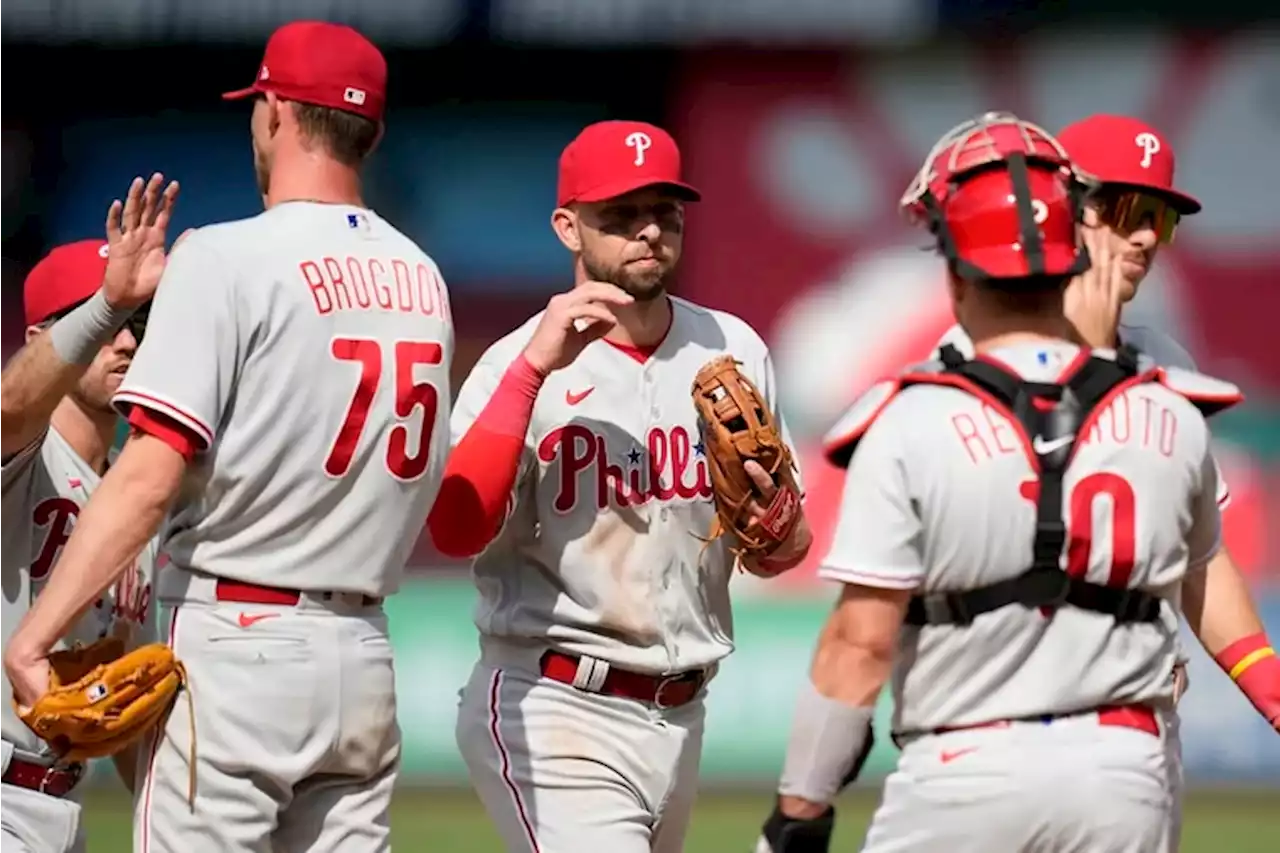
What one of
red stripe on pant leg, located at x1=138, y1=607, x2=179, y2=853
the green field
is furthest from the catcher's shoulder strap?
the green field

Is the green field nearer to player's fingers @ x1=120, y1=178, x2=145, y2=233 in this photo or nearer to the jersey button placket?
the jersey button placket

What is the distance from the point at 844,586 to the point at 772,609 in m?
8.89

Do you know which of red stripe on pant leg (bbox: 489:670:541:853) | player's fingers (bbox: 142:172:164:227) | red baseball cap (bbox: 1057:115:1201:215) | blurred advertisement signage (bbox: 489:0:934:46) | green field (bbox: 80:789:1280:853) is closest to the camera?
player's fingers (bbox: 142:172:164:227)

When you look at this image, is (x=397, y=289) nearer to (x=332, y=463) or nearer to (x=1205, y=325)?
(x=332, y=463)

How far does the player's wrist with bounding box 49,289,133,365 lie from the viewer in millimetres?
4555

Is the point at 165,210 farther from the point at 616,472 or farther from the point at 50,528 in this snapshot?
the point at 616,472

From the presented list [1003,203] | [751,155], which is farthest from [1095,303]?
[751,155]

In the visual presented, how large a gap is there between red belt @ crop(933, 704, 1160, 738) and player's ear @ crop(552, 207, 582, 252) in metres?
2.01

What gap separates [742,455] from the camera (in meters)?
4.84

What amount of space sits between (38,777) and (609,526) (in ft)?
4.54

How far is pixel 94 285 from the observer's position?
511 cm

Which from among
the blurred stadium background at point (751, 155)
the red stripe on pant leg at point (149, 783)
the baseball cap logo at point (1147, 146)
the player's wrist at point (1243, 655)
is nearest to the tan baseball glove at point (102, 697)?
the red stripe on pant leg at point (149, 783)

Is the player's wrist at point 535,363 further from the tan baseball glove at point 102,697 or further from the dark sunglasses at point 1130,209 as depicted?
the dark sunglasses at point 1130,209

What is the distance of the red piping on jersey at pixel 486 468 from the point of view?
4887 millimetres
